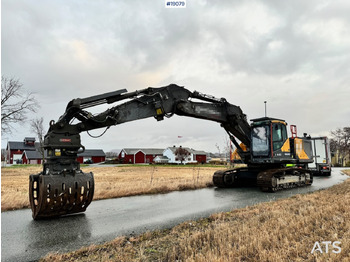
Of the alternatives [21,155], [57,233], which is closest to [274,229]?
[57,233]

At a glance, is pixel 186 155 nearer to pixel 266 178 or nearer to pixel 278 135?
pixel 278 135

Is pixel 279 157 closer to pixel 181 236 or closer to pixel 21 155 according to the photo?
pixel 181 236

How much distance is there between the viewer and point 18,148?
87.2m

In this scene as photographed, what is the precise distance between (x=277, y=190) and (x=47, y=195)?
32.7ft

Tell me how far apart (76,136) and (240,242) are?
5.10 meters

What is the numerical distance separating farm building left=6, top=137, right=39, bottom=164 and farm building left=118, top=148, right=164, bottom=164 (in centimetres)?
2947

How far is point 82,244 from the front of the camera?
16.7 feet

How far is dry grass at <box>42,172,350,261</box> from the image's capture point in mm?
3930

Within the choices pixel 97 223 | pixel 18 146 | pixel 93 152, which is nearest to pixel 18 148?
pixel 18 146

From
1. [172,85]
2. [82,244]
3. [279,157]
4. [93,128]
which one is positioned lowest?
[82,244]

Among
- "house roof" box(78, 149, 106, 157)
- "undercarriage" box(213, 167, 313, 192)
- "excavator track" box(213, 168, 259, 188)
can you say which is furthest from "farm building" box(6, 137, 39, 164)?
"undercarriage" box(213, 167, 313, 192)

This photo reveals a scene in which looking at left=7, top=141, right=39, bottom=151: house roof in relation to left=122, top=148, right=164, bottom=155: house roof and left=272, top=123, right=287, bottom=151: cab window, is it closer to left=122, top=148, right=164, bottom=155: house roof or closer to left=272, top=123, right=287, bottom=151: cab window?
left=122, top=148, right=164, bottom=155: house roof

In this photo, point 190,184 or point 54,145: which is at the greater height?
point 54,145

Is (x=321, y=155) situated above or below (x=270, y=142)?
below
